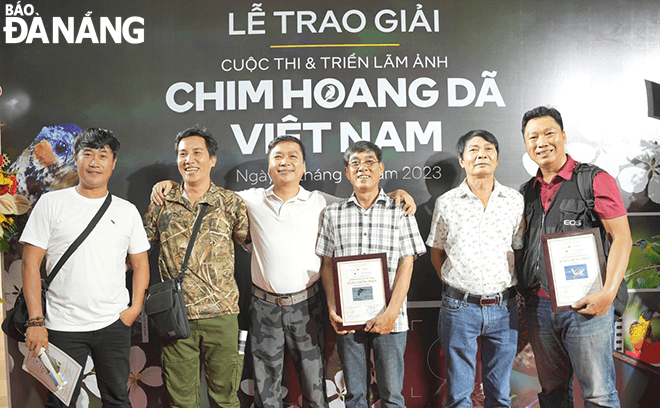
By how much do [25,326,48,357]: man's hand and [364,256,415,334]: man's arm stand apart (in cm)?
200

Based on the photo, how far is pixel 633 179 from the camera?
3.45 meters

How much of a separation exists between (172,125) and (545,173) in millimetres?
2702

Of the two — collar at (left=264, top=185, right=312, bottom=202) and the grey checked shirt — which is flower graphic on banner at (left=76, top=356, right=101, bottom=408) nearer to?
collar at (left=264, top=185, right=312, bottom=202)

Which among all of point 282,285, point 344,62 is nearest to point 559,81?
point 344,62

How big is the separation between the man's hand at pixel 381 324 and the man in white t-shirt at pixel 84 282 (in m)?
1.51

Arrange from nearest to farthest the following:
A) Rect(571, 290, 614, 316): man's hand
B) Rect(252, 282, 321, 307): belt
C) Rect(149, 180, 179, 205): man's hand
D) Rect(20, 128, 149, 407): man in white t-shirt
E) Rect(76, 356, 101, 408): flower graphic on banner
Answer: Rect(571, 290, 614, 316): man's hand, Rect(20, 128, 149, 407): man in white t-shirt, Rect(252, 282, 321, 307): belt, Rect(149, 180, 179, 205): man's hand, Rect(76, 356, 101, 408): flower graphic on banner

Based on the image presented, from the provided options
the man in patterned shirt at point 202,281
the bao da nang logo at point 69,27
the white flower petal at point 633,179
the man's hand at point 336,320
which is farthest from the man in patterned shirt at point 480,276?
the bao da nang logo at point 69,27

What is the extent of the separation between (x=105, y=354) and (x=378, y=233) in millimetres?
1882

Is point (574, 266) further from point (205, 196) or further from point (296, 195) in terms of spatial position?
point (205, 196)

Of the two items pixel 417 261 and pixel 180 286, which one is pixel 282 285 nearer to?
pixel 180 286

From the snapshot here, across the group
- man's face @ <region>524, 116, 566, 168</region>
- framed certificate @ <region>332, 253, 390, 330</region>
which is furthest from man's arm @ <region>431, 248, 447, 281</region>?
man's face @ <region>524, 116, 566, 168</region>

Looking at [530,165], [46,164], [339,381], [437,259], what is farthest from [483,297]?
[46,164]

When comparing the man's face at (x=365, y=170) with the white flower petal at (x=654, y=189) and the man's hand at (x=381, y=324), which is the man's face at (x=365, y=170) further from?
the white flower petal at (x=654, y=189)

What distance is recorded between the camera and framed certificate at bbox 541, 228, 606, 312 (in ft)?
8.94
